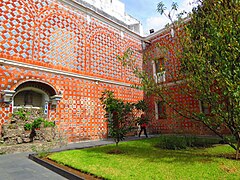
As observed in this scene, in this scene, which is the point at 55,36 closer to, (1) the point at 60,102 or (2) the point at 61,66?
(2) the point at 61,66

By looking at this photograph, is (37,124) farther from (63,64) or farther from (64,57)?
(64,57)

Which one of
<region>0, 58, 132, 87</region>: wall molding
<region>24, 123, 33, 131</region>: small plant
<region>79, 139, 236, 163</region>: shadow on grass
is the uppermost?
<region>0, 58, 132, 87</region>: wall molding

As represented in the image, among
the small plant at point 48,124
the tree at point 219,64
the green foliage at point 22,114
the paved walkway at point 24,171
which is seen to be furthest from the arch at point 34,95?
the tree at point 219,64

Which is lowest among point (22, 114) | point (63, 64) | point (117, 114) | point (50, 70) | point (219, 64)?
point (117, 114)

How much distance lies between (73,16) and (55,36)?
1907mm

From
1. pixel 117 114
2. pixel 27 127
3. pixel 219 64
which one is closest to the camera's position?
pixel 219 64

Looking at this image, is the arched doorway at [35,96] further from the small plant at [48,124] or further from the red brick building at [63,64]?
the small plant at [48,124]

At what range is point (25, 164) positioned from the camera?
523 centimetres

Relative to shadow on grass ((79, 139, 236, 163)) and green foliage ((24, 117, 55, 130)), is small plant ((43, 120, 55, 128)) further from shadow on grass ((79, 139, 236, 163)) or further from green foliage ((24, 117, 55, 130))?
shadow on grass ((79, 139, 236, 163))

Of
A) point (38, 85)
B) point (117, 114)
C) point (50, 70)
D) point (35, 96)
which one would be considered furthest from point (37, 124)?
point (117, 114)

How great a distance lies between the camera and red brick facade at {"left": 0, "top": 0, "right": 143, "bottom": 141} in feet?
25.9

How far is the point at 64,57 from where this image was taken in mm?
9586

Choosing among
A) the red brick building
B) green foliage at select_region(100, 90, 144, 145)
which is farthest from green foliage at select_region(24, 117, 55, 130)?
green foliage at select_region(100, 90, 144, 145)

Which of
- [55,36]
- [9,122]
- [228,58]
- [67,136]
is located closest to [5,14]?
[55,36]
